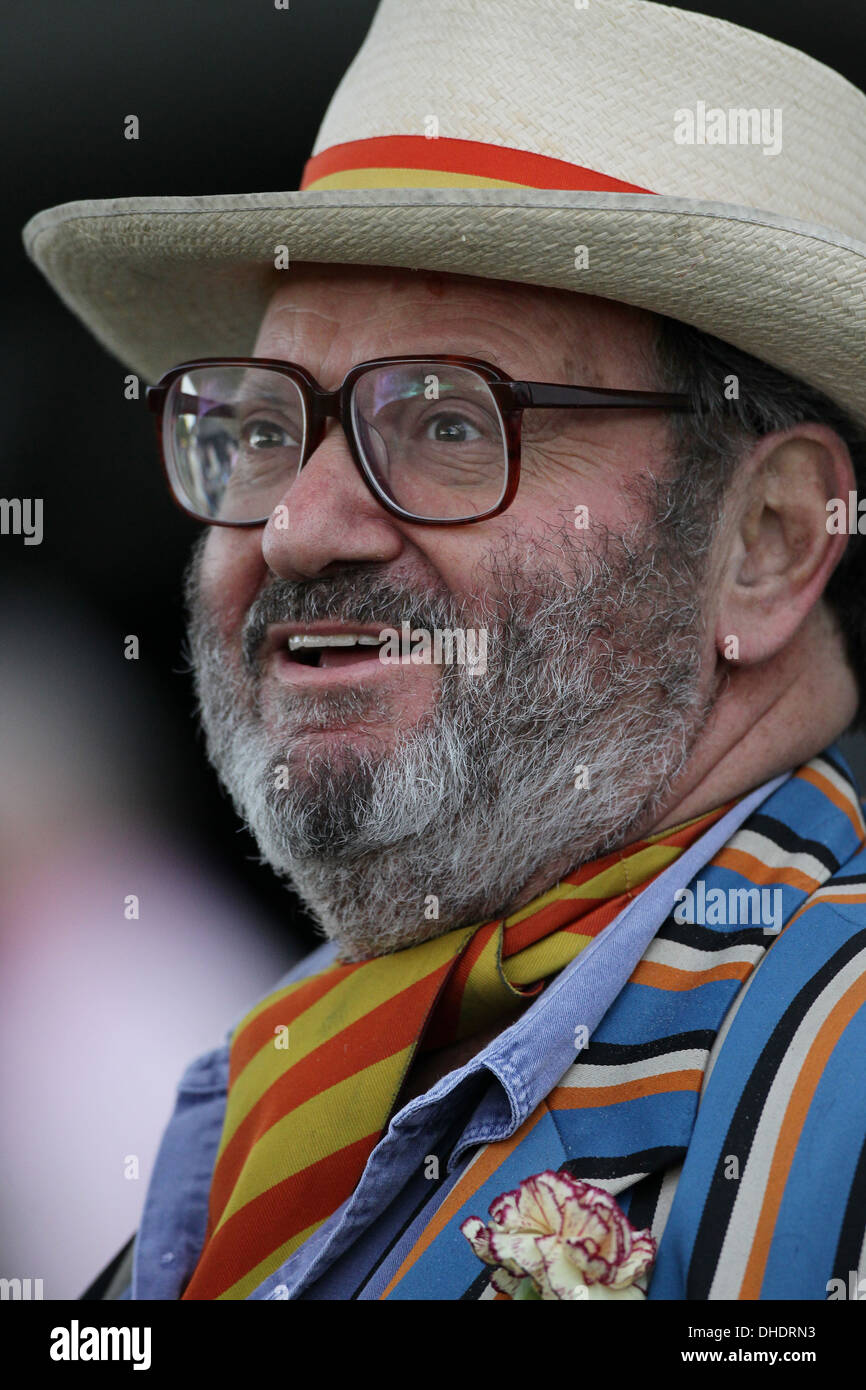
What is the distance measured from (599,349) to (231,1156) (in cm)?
127

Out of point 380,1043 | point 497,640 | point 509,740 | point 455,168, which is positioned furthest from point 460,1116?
point 455,168

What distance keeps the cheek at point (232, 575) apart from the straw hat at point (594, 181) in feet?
1.35

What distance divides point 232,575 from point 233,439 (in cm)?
30

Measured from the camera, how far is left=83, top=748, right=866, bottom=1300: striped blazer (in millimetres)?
1202

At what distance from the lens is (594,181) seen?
1.65 m

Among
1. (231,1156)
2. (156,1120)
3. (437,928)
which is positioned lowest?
(156,1120)

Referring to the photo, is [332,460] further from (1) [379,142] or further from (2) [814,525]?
(2) [814,525]

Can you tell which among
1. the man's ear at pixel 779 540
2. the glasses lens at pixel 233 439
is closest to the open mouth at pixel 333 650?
the glasses lens at pixel 233 439

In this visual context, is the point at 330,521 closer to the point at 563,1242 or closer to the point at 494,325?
the point at 494,325

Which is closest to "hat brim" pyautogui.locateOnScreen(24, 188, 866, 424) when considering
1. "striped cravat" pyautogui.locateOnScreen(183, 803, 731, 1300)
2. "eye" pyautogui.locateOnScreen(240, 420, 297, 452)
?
"eye" pyautogui.locateOnScreen(240, 420, 297, 452)

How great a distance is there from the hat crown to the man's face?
17 centimetres

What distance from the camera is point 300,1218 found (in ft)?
5.21
